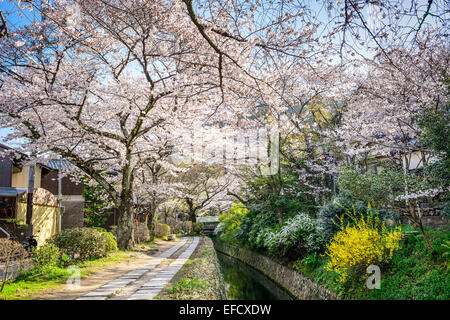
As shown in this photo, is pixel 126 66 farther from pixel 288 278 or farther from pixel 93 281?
pixel 288 278

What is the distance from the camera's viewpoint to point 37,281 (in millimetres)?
6000

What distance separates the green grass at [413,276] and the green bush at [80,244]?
20.0 ft

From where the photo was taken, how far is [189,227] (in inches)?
1136

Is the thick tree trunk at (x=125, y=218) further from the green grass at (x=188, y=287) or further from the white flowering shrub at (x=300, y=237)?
the green grass at (x=188, y=287)

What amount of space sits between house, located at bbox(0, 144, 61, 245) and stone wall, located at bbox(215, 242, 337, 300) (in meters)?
8.89

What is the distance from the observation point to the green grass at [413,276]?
520 centimetres

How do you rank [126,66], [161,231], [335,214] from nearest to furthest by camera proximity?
[335,214]
[126,66]
[161,231]

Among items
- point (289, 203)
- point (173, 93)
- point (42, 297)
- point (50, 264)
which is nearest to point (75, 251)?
point (50, 264)

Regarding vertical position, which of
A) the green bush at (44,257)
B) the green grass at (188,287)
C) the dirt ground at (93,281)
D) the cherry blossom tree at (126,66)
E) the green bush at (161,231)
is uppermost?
the cherry blossom tree at (126,66)

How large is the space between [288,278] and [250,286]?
1568 millimetres

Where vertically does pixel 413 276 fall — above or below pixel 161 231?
above

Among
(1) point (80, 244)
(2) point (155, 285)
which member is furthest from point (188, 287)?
(1) point (80, 244)

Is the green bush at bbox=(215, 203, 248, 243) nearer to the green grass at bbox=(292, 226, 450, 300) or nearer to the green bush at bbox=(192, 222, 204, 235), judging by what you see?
the green bush at bbox=(192, 222, 204, 235)

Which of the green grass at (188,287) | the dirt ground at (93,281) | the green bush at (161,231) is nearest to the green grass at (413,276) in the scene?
the green grass at (188,287)
